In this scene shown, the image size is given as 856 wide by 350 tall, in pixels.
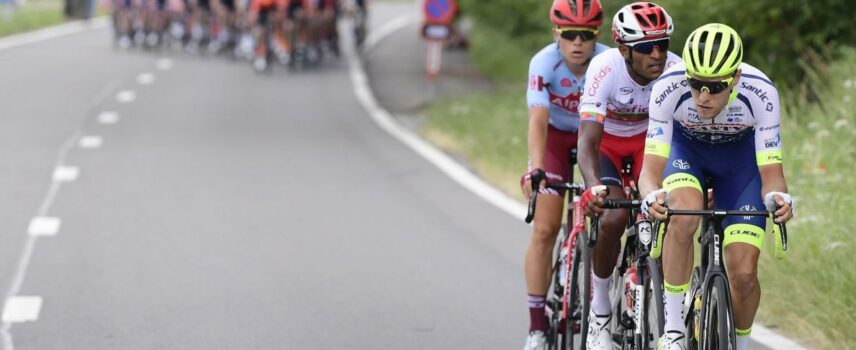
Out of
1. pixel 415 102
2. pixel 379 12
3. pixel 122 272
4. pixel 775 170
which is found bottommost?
pixel 379 12

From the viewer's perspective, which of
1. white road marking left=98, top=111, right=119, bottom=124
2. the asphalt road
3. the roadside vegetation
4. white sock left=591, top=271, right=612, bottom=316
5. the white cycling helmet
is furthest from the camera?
white road marking left=98, top=111, right=119, bottom=124

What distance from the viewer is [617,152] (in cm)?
755

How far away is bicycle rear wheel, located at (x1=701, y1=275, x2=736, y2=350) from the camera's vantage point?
609 centimetres

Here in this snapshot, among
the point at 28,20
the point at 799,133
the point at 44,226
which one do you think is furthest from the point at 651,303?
the point at 28,20

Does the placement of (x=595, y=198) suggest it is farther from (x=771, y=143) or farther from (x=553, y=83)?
(x=553, y=83)

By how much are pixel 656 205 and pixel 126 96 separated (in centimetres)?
1931

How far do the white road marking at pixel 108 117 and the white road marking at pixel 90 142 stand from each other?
6.19ft

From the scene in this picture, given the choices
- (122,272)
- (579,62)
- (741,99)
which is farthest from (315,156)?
(741,99)

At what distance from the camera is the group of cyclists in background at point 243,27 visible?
2978cm

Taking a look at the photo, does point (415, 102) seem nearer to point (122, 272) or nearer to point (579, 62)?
point (122, 272)

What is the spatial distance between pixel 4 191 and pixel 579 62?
830 cm

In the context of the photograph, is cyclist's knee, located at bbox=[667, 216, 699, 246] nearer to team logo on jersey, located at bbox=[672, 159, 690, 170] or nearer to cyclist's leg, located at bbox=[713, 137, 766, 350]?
cyclist's leg, located at bbox=[713, 137, 766, 350]

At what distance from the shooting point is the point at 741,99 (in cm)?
639

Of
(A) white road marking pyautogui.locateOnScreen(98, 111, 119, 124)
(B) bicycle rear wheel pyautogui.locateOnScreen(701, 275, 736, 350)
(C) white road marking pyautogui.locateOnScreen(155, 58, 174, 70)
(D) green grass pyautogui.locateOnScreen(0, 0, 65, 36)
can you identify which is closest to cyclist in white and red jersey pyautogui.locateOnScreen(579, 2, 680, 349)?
(B) bicycle rear wheel pyautogui.locateOnScreen(701, 275, 736, 350)
